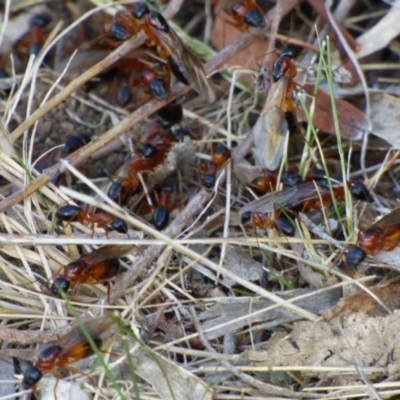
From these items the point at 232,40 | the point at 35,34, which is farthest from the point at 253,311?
the point at 35,34

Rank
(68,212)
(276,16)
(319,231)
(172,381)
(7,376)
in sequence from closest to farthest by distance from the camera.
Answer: (172,381)
(7,376)
(319,231)
(68,212)
(276,16)

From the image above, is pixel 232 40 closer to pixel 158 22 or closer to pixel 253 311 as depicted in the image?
pixel 158 22

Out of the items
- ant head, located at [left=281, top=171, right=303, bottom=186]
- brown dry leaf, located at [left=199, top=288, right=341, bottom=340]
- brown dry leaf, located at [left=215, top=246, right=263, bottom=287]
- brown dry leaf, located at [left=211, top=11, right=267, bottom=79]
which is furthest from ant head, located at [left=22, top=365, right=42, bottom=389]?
brown dry leaf, located at [left=211, top=11, right=267, bottom=79]

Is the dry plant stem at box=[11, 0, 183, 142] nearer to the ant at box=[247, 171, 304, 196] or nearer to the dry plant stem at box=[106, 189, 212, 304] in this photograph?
the dry plant stem at box=[106, 189, 212, 304]

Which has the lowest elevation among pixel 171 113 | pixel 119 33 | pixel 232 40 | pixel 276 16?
pixel 171 113

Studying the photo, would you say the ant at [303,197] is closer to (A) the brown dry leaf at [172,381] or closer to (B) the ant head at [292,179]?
(B) the ant head at [292,179]

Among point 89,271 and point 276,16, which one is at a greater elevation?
point 276,16
